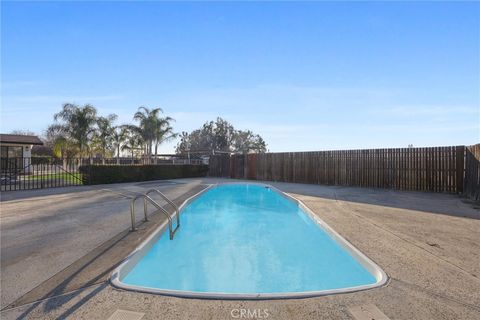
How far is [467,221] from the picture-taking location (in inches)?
241

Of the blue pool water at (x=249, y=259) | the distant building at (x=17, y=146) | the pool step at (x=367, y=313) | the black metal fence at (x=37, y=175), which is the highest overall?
the distant building at (x=17, y=146)

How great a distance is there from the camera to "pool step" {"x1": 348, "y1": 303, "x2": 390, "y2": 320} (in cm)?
252

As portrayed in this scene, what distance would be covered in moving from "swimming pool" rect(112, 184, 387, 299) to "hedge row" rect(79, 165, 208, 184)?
8765 mm

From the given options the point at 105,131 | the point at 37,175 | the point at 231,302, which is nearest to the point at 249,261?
the point at 231,302

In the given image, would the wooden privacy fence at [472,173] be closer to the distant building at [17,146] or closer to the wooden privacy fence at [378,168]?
the wooden privacy fence at [378,168]

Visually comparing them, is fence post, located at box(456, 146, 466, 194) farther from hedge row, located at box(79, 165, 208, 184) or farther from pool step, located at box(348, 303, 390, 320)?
hedge row, located at box(79, 165, 208, 184)

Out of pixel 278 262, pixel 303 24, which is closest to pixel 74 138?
pixel 303 24

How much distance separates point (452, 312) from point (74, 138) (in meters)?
25.0

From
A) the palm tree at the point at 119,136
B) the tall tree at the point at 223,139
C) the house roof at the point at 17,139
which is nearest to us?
the house roof at the point at 17,139

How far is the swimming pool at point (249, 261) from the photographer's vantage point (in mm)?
3750

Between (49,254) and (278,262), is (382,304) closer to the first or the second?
(278,262)

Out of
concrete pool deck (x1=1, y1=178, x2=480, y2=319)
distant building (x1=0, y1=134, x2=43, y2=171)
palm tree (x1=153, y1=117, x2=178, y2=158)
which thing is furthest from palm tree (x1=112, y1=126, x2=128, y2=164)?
concrete pool deck (x1=1, y1=178, x2=480, y2=319)

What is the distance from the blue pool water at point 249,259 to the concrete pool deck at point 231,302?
396mm

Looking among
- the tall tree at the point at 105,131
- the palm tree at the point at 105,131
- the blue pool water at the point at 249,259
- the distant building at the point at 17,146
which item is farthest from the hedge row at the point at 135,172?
the tall tree at the point at 105,131
